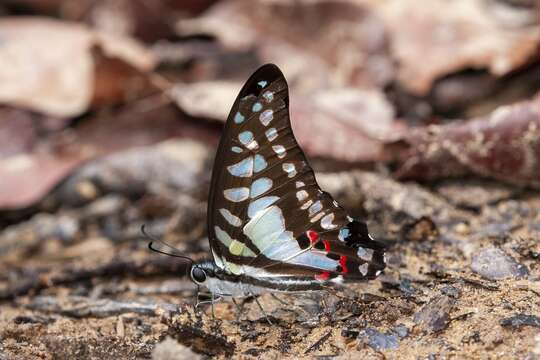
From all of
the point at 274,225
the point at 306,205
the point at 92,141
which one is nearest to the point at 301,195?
the point at 306,205

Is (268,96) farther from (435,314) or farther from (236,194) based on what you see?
(435,314)

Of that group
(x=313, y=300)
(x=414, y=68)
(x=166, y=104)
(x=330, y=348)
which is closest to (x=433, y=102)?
(x=414, y=68)

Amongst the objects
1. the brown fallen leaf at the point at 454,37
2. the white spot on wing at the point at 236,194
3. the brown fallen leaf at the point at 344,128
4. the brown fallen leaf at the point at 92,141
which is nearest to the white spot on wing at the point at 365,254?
the white spot on wing at the point at 236,194

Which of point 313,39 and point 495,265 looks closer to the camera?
point 495,265

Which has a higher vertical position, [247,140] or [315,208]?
[247,140]

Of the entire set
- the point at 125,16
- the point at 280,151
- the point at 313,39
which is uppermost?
the point at 125,16

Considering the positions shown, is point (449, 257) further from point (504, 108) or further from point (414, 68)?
point (414, 68)

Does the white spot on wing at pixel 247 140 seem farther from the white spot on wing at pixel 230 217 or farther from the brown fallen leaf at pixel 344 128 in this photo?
the brown fallen leaf at pixel 344 128
